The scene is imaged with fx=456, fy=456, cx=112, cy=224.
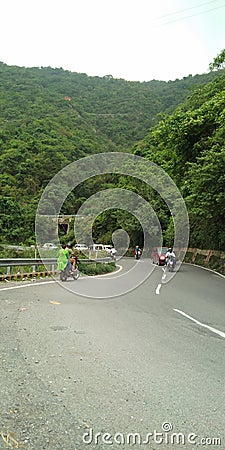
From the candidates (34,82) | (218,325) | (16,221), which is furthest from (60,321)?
(34,82)

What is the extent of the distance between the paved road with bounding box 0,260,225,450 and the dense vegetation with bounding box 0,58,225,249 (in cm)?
1077

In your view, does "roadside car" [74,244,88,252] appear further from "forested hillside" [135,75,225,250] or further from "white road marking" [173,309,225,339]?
"white road marking" [173,309,225,339]

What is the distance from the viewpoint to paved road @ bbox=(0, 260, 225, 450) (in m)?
3.72

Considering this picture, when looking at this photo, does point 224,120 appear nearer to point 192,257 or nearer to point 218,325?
point 218,325

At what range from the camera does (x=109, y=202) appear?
26.9 m

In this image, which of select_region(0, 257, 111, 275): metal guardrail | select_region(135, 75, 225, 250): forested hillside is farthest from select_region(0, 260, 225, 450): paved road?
select_region(135, 75, 225, 250): forested hillside

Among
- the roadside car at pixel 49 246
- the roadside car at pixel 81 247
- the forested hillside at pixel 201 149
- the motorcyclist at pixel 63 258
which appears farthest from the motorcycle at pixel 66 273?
the roadside car at pixel 81 247

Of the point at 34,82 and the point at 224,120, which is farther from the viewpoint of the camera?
the point at 34,82

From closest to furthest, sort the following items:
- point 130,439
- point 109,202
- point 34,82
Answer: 1. point 130,439
2. point 109,202
3. point 34,82

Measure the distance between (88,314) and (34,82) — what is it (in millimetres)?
96343

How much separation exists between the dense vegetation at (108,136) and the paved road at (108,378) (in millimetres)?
10765

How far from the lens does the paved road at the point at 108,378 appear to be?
12.2 feet

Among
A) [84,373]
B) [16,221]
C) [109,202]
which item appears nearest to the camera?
[84,373]

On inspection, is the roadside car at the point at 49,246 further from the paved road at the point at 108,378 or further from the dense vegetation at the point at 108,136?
the paved road at the point at 108,378
